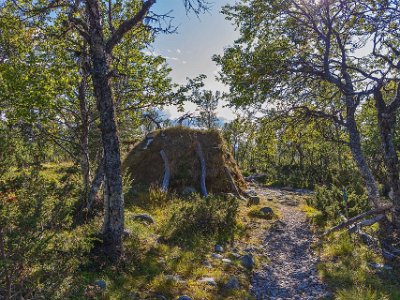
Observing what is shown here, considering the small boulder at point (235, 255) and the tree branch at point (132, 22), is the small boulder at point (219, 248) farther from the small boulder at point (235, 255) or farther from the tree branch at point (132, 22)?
the tree branch at point (132, 22)

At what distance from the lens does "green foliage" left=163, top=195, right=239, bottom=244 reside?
9305mm

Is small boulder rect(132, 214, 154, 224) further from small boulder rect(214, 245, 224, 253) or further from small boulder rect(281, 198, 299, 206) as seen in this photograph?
small boulder rect(281, 198, 299, 206)

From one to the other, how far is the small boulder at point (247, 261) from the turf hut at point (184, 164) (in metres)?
7.62

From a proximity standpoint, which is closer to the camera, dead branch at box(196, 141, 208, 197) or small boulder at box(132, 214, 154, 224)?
small boulder at box(132, 214, 154, 224)

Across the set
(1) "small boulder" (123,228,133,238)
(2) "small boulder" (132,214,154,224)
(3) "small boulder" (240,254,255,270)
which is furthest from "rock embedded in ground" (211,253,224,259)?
(2) "small boulder" (132,214,154,224)

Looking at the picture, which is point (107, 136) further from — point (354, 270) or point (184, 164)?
point (184, 164)

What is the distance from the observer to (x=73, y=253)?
4645mm

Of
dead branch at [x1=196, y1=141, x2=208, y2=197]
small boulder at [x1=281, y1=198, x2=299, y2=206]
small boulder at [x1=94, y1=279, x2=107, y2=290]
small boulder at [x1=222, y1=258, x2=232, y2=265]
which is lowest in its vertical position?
small boulder at [x1=222, y1=258, x2=232, y2=265]

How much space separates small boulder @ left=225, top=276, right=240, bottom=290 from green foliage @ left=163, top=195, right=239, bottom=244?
7.56 feet

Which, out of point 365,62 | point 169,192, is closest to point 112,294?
point 169,192

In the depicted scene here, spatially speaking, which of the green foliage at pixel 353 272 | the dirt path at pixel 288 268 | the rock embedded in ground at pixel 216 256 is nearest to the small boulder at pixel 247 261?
the dirt path at pixel 288 268

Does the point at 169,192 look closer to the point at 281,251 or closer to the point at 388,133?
the point at 281,251

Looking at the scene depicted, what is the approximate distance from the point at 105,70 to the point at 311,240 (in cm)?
827

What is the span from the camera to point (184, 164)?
55.8 feet
